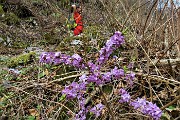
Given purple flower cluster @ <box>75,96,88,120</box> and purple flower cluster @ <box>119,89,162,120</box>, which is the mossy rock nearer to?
purple flower cluster @ <box>75,96,88,120</box>

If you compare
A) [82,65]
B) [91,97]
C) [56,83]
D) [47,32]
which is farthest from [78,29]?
[82,65]

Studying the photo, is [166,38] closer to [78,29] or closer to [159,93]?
[159,93]

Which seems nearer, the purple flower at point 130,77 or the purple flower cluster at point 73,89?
the purple flower cluster at point 73,89

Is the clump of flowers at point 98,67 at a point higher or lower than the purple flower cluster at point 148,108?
higher

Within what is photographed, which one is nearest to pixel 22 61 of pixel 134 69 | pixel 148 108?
pixel 134 69

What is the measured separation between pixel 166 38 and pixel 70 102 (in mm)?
1308

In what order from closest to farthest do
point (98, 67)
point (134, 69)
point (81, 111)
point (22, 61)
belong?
point (98, 67)
point (81, 111)
point (134, 69)
point (22, 61)

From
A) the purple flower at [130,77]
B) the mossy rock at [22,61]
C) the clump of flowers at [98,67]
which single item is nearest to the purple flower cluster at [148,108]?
the clump of flowers at [98,67]

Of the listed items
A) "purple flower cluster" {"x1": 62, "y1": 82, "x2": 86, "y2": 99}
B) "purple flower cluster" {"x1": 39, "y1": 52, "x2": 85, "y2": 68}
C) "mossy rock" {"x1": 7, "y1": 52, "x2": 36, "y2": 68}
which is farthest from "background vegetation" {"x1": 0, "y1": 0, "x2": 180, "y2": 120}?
"purple flower cluster" {"x1": 62, "y1": 82, "x2": 86, "y2": 99}

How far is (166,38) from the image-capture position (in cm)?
327

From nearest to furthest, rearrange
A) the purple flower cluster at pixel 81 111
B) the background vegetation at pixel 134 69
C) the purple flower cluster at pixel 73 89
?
1. the purple flower cluster at pixel 73 89
2. the purple flower cluster at pixel 81 111
3. the background vegetation at pixel 134 69

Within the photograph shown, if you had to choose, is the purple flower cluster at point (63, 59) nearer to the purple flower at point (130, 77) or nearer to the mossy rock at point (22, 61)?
the purple flower at point (130, 77)

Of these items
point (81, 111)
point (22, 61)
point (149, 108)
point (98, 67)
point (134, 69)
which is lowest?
point (149, 108)

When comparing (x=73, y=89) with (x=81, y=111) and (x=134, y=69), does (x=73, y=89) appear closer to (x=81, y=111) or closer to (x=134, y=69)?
(x=81, y=111)
